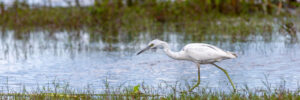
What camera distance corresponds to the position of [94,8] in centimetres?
1695

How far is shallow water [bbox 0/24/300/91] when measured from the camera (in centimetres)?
779

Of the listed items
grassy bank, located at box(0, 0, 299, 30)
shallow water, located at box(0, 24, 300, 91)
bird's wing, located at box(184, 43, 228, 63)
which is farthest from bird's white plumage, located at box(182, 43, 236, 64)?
grassy bank, located at box(0, 0, 299, 30)

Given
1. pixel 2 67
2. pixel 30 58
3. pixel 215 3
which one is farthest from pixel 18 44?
pixel 215 3

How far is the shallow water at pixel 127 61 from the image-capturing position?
7.79 meters

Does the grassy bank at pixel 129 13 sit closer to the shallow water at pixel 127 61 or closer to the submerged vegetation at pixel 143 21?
the submerged vegetation at pixel 143 21

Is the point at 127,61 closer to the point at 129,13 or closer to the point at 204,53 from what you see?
the point at 204,53

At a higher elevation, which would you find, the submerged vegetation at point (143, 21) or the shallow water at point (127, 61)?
the submerged vegetation at point (143, 21)

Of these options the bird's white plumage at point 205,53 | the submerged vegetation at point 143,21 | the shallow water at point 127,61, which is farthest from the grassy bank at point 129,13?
the bird's white plumage at point 205,53

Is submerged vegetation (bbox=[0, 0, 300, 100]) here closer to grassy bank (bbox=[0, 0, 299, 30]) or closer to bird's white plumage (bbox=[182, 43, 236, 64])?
grassy bank (bbox=[0, 0, 299, 30])

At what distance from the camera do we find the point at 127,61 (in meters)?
9.95

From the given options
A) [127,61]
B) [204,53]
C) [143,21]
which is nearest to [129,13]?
[143,21]

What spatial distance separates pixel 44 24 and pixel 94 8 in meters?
1.65

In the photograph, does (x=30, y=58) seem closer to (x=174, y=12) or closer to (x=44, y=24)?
(x=44, y=24)

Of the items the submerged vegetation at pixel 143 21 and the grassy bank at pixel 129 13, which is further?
the grassy bank at pixel 129 13
